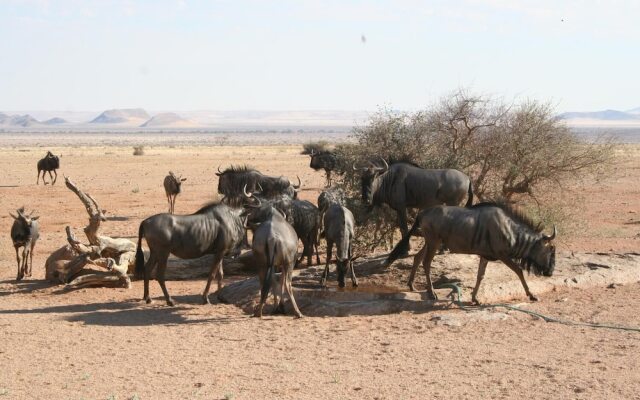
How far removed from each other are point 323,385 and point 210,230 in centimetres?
482

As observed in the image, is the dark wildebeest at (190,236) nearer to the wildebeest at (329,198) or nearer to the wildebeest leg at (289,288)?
the wildebeest leg at (289,288)

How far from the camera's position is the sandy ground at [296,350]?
870 centimetres

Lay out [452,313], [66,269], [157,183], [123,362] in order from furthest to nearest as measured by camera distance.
Result: [157,183]
[66,269]
[452,313]
[123,362]

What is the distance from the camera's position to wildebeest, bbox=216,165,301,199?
1754 centimetres

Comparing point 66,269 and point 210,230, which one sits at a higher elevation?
point 210,230

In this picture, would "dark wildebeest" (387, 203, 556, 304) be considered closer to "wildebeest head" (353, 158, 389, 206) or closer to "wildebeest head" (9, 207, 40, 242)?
"wildebeest head" (353, 158, 389, 206)

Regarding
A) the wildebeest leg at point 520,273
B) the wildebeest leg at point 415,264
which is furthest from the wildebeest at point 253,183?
the wildebeest leg at point 520,273

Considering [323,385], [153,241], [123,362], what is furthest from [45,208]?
[323,385]

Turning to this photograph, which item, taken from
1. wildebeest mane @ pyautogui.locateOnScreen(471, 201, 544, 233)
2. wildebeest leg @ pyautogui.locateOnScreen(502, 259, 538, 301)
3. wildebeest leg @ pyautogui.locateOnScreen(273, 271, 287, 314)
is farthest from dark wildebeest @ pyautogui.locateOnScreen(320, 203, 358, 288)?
wildebeest leg @ pyautogui.locateOnScreen(502, 259, 538, 301)

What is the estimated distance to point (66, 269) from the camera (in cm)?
1484

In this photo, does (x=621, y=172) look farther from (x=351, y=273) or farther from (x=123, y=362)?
(x=123, y=362)

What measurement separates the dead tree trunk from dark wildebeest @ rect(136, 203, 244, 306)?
1678 millimetres

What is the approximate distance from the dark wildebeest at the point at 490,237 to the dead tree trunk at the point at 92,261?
19.0 feet

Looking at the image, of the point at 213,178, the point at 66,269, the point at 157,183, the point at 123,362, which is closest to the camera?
the point at 123,362
